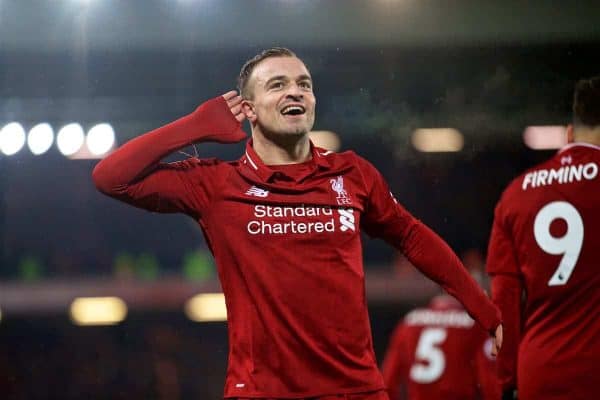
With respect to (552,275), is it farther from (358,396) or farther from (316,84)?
(316,84)

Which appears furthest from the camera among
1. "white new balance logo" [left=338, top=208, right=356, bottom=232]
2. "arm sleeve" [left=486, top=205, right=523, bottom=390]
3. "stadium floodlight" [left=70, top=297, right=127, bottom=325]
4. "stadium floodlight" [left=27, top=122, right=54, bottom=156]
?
"stadium floodlight" [left=70, top=297, right=127, bottom=325]

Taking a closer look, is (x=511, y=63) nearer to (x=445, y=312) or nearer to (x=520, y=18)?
(x=520, y=18)

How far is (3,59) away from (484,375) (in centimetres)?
228

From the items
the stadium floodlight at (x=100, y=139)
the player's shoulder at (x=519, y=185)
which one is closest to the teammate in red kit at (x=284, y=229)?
the player's shoulder at (x=519, y=185)

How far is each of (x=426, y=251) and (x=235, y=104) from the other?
1.93ft

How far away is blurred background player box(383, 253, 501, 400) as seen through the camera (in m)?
3.97

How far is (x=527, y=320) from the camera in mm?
2557

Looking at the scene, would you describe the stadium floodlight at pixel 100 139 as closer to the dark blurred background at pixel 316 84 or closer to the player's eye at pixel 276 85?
the dark blurred background at pixel 316 84

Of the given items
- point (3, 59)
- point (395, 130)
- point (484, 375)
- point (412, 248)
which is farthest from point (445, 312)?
point (3, 59)

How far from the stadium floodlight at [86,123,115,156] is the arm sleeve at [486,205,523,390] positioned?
65.9 inches

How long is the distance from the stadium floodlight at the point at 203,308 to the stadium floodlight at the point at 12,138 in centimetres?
238

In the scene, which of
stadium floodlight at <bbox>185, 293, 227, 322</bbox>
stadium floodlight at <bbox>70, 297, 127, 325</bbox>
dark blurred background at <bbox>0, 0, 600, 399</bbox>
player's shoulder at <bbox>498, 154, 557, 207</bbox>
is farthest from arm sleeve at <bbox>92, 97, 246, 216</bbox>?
stadium floodlight at <bbox>185, 293, 227, 322</bbox>

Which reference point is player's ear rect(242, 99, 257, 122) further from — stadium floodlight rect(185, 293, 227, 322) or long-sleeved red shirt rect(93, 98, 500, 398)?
stadium floodlight rect(185, 293, 227, 322)

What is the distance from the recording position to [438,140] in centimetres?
416
